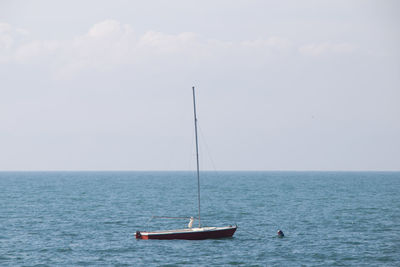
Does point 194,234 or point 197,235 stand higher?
point 194,234

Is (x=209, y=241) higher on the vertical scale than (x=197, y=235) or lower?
lower

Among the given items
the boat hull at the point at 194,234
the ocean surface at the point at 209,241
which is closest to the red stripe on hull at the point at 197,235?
the boat hull at the point at 194,234

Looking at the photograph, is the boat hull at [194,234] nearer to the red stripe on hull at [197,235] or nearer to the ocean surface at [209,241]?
the red stripe on hull at [197,235]

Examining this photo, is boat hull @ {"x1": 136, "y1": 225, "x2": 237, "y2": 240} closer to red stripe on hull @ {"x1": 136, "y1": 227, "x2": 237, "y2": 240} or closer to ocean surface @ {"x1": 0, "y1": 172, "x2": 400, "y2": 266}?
red stripe on hull @ {"x1": 136, "y1": 227, "x2": 237, "y2": 240}

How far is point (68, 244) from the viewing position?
55812 millimetres

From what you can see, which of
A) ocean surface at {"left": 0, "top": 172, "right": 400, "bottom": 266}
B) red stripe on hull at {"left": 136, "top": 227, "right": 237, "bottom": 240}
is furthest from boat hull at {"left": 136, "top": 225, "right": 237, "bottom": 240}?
ocean surface at {"left": 0, "top": 172, "right": 400, "bottom": 266}

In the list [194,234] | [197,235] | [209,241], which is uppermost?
[194,234]

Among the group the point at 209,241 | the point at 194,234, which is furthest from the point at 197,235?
the point at 209,241

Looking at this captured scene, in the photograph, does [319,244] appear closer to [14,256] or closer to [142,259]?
[142,259]

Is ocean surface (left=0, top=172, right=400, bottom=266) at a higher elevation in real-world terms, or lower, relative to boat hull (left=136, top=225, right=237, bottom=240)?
lower

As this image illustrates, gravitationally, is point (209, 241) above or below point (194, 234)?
below

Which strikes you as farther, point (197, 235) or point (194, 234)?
point (197, 235)

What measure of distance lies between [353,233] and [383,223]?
10364 millimetres

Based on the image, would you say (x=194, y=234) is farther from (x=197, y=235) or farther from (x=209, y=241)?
(x=209, y=241)
